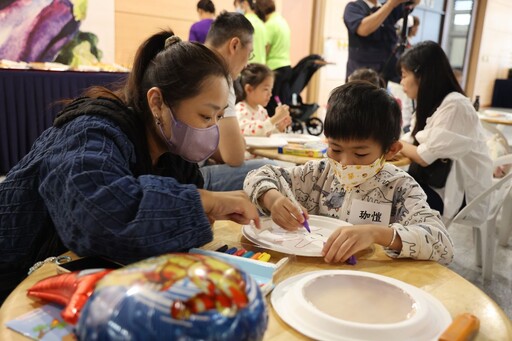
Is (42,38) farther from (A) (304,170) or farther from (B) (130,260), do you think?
(B) (130,260)

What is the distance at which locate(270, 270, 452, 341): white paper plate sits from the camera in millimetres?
667

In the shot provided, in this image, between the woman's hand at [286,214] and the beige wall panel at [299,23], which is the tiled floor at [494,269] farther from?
the beige wall panel at [299,23]

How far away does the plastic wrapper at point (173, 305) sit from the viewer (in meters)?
0.43

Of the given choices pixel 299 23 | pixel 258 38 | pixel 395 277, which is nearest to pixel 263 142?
pixel 395 277

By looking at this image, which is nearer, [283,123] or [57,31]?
[283,123]

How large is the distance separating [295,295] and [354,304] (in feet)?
0.35

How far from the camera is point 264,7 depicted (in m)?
4.81

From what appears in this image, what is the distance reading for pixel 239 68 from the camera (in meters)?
2.62

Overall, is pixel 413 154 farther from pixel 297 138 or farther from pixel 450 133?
pixel 297 138

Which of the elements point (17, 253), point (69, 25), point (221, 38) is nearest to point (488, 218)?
point (221, 38)

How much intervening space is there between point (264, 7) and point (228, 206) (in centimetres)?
421

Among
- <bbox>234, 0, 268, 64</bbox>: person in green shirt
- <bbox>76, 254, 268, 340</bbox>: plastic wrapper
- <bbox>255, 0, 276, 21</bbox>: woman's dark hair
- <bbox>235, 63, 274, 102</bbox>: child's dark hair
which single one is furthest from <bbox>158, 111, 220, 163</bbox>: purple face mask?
<bbox>255, 0, 276, 21</bbox>: woman's dark hair

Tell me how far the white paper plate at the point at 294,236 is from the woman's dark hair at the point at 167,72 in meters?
0.39

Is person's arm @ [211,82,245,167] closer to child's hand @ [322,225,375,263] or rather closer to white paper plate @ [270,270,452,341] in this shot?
child's hand @ [322,225,375,263]
